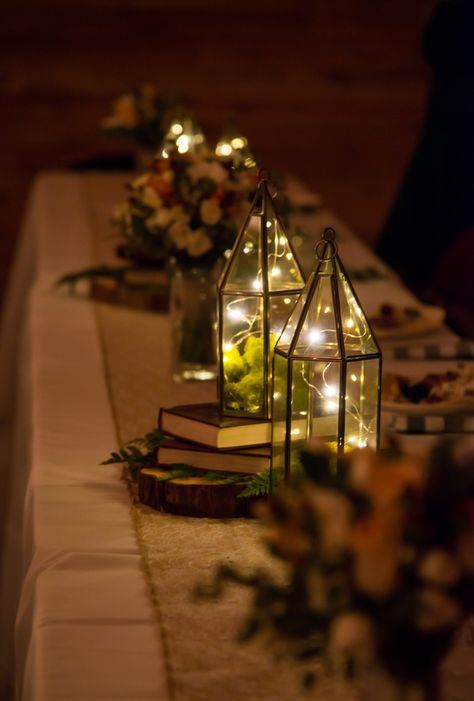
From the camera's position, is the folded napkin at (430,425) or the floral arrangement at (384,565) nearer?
the floral arrangement at (384,565)

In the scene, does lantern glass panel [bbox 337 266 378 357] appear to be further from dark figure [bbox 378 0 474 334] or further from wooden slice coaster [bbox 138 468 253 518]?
dark figure [bbox 378 0 474 334]

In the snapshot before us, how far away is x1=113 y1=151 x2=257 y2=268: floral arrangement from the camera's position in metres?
1.84

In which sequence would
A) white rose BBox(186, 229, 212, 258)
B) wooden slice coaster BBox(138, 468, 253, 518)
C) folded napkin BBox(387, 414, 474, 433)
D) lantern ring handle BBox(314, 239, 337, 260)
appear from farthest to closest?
white rose BBox(186, 229, 212, 258) < folded napkin BBox(387, 414, 474, 433) < wooden slice coaster BBox(138, 468, 253, 518) < lantern ring handle BBox(314, 239, 337, 260)

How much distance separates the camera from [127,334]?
2191 mm

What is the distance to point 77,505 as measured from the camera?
4.46ft

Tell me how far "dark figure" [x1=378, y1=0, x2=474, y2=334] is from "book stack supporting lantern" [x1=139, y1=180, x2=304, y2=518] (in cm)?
217

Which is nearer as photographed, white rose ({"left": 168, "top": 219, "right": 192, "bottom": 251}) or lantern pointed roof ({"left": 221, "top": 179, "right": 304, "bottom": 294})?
lantern pointed roof ({"left": 221, "top": 179, "right": 304, "bottom": 294})

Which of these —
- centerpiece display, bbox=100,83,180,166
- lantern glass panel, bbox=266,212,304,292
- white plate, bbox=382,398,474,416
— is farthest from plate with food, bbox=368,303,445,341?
centerpiece display, bbox=100,83,180,166

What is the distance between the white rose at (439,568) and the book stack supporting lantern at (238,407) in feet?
1.95

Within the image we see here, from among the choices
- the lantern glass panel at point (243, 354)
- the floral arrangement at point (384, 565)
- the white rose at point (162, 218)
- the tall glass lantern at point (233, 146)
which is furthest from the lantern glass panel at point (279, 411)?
the tall glass lantern at point (233, 146)

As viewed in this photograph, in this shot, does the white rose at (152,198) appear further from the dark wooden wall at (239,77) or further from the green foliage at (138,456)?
the dark wooden wall at (239,77)

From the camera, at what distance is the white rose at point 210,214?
1835mm

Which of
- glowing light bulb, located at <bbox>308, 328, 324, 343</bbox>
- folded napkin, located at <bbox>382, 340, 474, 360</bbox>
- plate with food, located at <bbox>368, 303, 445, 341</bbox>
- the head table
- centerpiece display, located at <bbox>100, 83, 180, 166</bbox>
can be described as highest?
centerpiece display, located at <bbox>100, 83, 180, 166</bbox>

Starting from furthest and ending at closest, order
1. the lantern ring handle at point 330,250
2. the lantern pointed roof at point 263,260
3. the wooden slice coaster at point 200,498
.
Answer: the lantern pointed roof at point 263,260
the wooden slice coaster at point 200,498
the lantern ring handle at point 330,250
